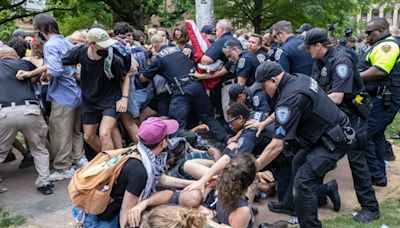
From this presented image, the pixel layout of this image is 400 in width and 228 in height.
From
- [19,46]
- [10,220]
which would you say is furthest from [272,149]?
[19,46]

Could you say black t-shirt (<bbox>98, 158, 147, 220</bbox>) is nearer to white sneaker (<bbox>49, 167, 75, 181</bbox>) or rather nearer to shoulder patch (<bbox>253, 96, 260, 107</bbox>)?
shoulder patch (<bbox>253, 96, 260, 107</bbox>)

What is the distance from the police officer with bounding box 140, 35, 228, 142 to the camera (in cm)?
578

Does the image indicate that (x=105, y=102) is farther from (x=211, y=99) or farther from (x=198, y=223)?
(x=198, y=223)

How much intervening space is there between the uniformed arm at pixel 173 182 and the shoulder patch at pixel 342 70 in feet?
6.00

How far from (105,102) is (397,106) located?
3.62m

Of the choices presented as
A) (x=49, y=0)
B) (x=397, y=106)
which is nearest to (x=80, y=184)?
(x=397, y=106)

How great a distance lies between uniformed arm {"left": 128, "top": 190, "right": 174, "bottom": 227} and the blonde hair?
687 millimetres

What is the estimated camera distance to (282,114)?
3613mm

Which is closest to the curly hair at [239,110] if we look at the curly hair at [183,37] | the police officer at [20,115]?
the curly hair at [183,37]

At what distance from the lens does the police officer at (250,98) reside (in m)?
4.97

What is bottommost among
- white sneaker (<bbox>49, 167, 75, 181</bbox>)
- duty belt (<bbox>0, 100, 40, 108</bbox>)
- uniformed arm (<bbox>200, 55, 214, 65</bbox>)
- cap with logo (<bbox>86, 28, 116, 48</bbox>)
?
white sneaker (<bbox>49, 167, 75, 181</bbox>)

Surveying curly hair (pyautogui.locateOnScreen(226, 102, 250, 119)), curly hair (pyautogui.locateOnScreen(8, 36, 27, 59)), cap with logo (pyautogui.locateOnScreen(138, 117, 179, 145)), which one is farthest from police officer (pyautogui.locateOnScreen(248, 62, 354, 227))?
curly hair (pyautogui.locateOnScreen(8, 36, 27, 59))

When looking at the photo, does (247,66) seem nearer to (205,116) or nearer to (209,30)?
(205,116)

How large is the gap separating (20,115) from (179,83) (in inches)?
80.3
